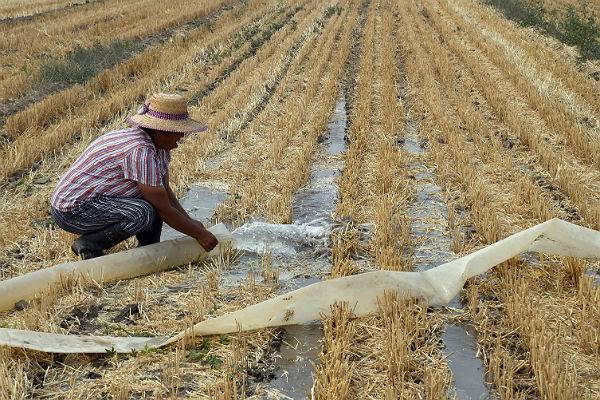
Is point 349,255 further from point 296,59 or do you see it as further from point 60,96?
point 296,59

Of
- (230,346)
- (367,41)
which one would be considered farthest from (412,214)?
(367,41)

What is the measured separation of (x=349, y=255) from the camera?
16.6 ft

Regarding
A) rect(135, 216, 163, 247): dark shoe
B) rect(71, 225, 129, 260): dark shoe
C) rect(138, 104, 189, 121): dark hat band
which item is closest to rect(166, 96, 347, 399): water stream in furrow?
rect(135, 216, 163, 247): dark shoe

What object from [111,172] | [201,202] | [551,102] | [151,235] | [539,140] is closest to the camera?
[111,172]

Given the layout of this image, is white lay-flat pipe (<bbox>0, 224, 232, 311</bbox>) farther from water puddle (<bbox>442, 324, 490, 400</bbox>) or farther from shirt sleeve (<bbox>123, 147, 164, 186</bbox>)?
water puddle (<bbox>442, 324, 490, 400</bbox>)

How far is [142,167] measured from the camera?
4484 mm

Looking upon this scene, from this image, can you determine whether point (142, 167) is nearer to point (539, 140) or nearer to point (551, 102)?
point (539, 140)

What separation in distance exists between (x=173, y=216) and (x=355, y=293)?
1.33 m

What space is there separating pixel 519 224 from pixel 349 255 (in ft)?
5.09

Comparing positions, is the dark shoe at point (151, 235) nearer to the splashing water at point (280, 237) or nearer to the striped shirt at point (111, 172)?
the striped shirt at point (111, 172)

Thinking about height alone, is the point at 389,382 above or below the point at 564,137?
above

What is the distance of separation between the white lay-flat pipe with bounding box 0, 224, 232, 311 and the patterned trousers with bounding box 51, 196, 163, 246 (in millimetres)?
177

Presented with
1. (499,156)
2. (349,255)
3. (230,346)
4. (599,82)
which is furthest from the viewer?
(599,82)

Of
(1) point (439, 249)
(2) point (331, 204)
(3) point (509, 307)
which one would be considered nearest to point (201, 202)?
(2) point (331, 204)
